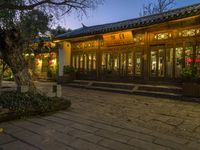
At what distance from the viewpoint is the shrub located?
4.50 metres

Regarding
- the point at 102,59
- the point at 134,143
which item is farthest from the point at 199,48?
the point at 134,143

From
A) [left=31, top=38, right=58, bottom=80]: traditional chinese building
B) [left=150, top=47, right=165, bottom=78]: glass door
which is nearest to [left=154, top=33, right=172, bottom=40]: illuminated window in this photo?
[left=150, top=47, right=165, bottom=78]: glass door

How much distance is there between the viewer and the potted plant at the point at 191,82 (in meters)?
7.65

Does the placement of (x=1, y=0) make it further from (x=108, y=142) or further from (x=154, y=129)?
(x=154, y=129)

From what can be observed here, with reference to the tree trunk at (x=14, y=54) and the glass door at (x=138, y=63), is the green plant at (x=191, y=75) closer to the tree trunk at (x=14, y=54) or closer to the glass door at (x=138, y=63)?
the glass door at (x=138, y=63)

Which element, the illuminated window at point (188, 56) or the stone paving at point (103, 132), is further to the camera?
the illuminated window at point (188, 56)

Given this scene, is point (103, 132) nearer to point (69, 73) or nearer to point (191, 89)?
point (191, 89)

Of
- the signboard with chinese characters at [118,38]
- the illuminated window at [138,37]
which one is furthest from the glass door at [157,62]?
the signboard with chinese characters at [118,38]

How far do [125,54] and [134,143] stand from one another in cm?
831

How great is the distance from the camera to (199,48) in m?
8.47

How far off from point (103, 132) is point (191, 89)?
548 cm

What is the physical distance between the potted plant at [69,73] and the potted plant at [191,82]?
7.78m

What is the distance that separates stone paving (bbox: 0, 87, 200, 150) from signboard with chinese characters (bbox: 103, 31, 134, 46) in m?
6.09

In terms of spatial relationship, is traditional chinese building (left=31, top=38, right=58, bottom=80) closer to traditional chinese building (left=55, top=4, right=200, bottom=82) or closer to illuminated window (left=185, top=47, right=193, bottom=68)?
traditional chinese building (left=55, top=4, right=200, bottom=82)
